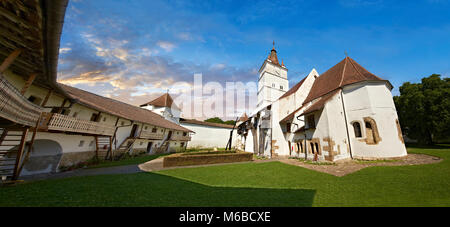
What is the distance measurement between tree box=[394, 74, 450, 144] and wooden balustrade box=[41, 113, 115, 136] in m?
36.3

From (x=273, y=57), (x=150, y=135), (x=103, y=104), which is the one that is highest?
(x=273, y=57)

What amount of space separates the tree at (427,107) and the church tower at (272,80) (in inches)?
809

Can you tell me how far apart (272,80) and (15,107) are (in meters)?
38.2

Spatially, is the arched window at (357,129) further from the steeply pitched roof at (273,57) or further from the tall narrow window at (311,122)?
the steeply pitched roof at (273,57)

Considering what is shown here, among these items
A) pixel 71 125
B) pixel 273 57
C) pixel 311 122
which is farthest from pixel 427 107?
pixel 71 125

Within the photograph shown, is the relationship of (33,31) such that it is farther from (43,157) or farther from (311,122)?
(311,122)

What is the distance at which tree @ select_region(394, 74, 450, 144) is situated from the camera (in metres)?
16.8

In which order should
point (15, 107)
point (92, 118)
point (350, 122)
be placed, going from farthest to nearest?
point (350, 122)
point (92, 118)
point (15, 107)

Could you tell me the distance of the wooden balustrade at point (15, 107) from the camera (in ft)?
16.8

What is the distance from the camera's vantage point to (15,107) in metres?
5.95

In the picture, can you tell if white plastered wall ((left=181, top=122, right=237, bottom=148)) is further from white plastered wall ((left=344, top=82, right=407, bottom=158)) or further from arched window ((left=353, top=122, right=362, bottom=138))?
arched window ((left=353, top=122, right=362, bottom=138))
